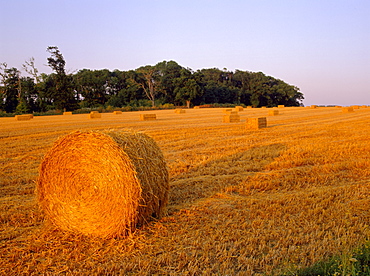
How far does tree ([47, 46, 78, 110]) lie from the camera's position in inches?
1799

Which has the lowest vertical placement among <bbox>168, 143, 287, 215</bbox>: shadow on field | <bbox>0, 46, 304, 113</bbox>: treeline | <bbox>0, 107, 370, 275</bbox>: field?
<bbox>0, 107, 370, 275</bbox>: field

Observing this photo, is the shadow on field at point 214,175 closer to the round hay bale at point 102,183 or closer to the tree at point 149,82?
the round hay bale at point 102,183

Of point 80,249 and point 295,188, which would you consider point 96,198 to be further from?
point 295,188

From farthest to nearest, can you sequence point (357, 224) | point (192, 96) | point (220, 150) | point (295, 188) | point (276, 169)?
point (192, 96)
point (220, 150)
point (276, 169)
point (295, 188)
point (357, 224)

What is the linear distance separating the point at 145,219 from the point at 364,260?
2.76 m

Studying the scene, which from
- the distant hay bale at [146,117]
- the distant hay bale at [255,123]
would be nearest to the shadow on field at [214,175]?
the distant hay bale at [255,123]

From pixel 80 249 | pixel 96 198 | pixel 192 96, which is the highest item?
Answer: pixel 192 96

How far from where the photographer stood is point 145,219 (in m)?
→ 4.84

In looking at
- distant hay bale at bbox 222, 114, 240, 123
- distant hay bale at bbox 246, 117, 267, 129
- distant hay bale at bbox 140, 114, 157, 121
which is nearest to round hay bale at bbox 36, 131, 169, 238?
distant hay bale at bbox 246, 117, 267, 129

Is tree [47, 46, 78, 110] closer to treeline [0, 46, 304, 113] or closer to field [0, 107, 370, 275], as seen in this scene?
treeline [0, 46, 304, 113]

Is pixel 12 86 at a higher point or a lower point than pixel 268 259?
higher

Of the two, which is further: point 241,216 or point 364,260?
point 241,216

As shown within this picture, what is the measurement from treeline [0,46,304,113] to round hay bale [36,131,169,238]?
40971mm

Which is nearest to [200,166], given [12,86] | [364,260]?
[364,260]
